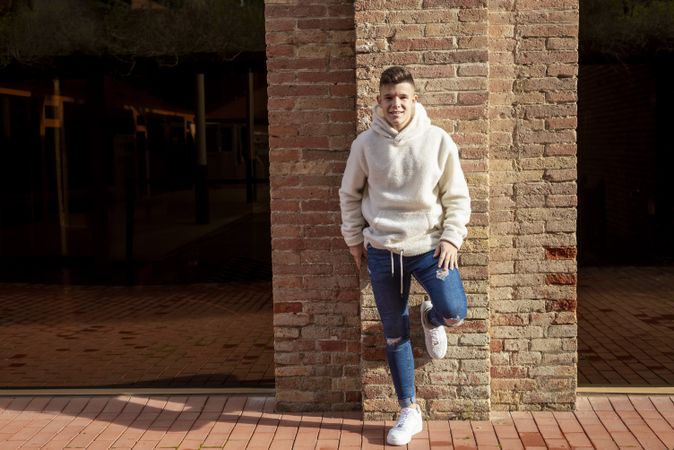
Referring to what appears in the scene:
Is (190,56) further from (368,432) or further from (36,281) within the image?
(368,432)

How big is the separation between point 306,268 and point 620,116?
9.56 m

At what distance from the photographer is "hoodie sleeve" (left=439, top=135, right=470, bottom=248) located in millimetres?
4395

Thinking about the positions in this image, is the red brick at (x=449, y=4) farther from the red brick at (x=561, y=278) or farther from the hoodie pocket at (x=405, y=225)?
the red brick at (x=561, y=278)

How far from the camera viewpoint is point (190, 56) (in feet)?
32.4

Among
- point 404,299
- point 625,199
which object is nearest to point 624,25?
point 625,199

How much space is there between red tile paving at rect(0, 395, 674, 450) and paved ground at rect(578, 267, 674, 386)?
107 centimetres

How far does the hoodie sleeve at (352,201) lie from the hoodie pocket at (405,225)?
213 millimetres

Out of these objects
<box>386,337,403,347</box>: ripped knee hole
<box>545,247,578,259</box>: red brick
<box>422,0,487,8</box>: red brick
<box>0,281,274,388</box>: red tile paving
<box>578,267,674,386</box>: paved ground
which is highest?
<box>422,0,487,8</box>: red brick

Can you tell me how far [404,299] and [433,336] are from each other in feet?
0.87

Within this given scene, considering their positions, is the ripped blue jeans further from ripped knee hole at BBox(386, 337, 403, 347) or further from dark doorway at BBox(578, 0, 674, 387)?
dark doorway at BBox(578, 0, 674, 387)

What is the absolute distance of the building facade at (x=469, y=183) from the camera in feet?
15.5

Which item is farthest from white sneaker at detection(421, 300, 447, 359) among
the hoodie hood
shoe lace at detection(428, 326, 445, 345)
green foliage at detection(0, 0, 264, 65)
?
green foliage at detection(0, 0, 264, 65)

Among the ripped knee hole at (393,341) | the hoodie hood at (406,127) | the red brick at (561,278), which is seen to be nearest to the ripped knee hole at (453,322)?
the ripped knee hole at (393,341)

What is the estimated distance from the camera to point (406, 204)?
4.42 metres
